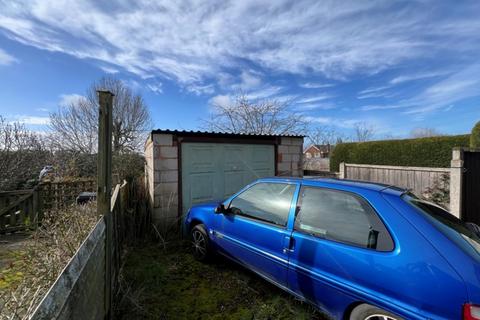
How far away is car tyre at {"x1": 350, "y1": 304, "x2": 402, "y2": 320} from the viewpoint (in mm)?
2117

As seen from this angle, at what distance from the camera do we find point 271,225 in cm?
323

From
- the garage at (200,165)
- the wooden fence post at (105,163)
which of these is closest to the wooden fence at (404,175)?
the garage at (200,165)

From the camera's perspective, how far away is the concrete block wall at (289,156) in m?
8.20

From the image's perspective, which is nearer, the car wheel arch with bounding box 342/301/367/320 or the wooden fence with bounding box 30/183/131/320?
the wooden fence with bounding box 30/183/131/320

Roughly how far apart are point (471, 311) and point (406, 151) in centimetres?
1163

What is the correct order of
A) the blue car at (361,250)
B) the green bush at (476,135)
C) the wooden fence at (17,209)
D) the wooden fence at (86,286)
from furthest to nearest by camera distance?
the green bush at (476,135), the wooden fence at (17,209), the blue car at (361,250), the wooden fence at (86,286)

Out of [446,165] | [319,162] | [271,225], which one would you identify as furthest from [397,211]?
[319,162]

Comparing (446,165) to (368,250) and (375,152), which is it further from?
(368,250)

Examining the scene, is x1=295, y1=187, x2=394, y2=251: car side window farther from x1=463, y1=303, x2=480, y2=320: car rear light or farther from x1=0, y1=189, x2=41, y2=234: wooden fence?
x1=0, y1=189, x2=41, y2=234: wooden fence

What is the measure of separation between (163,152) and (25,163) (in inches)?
254

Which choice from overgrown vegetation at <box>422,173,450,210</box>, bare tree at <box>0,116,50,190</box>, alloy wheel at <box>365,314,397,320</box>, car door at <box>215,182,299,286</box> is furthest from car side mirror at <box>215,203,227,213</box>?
bare tree at <box>0,116,50,190</box>

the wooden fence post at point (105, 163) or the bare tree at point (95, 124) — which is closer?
the wooden fence post at point (105, 163)

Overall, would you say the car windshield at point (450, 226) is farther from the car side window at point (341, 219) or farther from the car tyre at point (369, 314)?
the car tyre at point (369, 314)

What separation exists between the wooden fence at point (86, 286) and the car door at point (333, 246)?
6.11 feet
